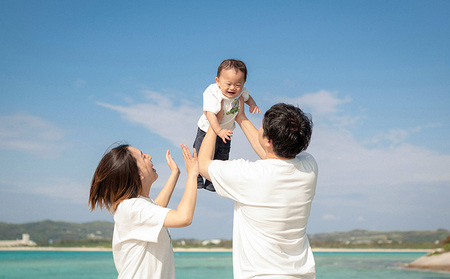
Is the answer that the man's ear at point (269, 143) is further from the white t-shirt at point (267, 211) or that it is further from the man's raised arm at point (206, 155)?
the man's raised arm at point (206, 155)

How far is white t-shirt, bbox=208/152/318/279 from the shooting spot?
8.57 feet

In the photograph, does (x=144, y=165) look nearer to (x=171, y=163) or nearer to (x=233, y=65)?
(x=171, y=163)

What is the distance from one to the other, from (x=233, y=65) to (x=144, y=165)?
→ 4.19 ft

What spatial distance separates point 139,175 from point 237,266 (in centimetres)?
84

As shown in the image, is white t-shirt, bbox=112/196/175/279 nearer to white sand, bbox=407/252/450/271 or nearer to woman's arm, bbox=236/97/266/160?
woman's arm, bbox=236/97/266/160

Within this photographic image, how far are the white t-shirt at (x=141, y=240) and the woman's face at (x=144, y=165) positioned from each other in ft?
0.53

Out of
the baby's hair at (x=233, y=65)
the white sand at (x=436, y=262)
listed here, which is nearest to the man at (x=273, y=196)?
the baby's hair at (x=233, y=65)

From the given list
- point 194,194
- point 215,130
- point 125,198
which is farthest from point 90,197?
point 215,130

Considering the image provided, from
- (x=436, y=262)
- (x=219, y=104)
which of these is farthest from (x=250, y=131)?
(x=436, y=262)

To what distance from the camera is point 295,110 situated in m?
2.65

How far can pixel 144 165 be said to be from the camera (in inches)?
114

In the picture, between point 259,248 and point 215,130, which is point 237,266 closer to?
point 259,248

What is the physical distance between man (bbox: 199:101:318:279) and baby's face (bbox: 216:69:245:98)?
3.46 ft

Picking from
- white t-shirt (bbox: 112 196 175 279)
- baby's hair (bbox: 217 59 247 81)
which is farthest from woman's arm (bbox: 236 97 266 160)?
white t-shirt (bbox: 112 196 175 279)
